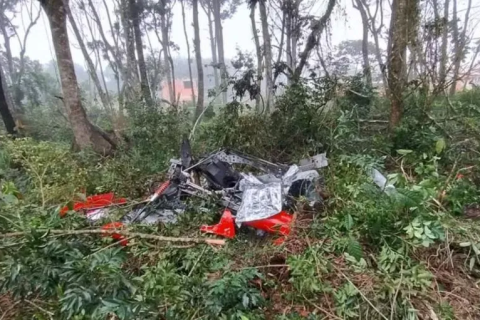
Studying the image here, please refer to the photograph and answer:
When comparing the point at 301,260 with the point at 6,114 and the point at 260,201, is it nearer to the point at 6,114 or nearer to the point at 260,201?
the point at 260,201

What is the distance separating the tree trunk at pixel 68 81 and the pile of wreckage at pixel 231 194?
255 cm

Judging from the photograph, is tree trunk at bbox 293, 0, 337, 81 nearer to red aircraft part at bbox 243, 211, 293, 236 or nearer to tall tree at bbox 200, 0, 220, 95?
red aircraft part at bbox 243, 211, 293, 236

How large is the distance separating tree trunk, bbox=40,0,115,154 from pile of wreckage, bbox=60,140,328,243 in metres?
2.55

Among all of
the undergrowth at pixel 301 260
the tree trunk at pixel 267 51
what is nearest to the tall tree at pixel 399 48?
the undergrowth at pixel 301 260

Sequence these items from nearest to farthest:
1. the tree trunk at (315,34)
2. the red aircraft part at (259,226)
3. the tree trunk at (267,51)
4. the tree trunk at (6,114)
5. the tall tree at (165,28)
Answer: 1. the red aircraft part at (259,226)
2. the tree trunk at (267,51)
3. the tree trunk at (315,34)
4. the tree trunk at (6,114)
5. the tall tree at (165,28)

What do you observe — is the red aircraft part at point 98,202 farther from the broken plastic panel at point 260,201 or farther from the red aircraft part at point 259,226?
the broken plastic panel at point 260,201

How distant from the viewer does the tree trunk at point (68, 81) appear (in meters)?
5.74

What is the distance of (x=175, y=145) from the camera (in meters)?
5.39

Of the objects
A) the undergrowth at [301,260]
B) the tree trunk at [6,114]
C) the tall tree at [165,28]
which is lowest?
the undergrowth at [301,260]

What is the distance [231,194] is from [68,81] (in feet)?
13.7

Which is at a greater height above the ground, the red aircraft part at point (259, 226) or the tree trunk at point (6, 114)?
the tree trunk at point (6, 114)

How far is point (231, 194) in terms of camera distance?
3619 mm

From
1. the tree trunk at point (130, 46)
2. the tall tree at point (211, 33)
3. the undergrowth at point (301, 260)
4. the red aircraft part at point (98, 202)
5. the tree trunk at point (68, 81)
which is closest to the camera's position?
the undergrowth at point (301, 260)

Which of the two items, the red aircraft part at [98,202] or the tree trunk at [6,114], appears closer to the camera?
the red aircraft part at [98,202]
